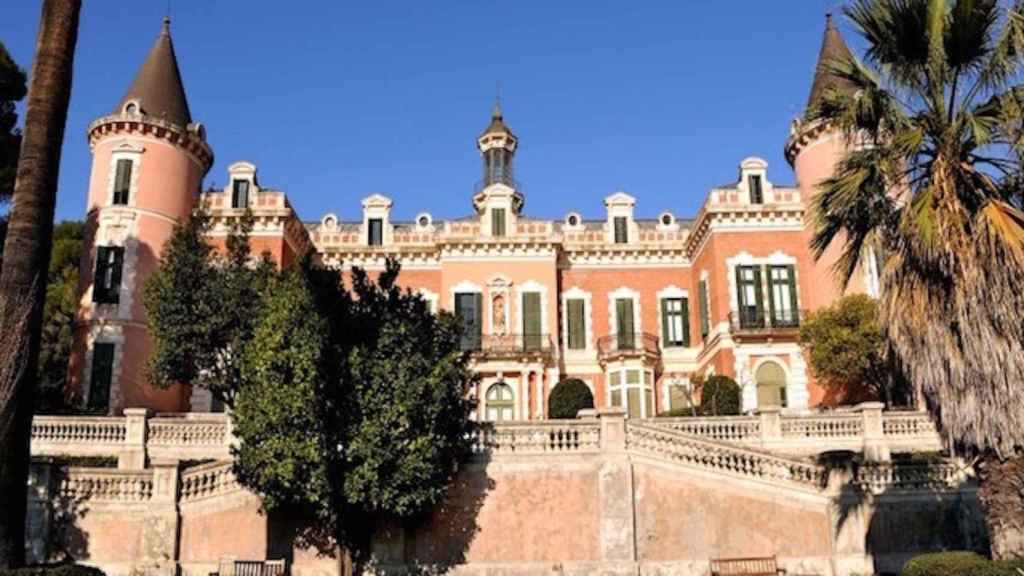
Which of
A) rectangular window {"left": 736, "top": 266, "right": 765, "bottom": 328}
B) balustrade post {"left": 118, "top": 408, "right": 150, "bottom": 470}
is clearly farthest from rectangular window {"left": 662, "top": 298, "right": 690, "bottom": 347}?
balustrade post {"left": 118, "top": 408, "right": 150, "bottom": 470}

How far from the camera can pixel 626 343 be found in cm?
3606

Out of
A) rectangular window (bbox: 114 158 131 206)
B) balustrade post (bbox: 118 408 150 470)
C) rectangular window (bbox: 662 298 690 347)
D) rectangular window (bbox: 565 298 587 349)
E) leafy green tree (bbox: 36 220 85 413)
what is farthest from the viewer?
rectangular window (bbox: 662 298 690 347)

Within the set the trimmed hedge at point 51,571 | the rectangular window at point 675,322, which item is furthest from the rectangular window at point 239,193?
the trimmed hedge at point 51,571

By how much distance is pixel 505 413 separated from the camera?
34.1 metres

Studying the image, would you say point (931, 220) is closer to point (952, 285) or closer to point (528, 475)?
point (952, 285)

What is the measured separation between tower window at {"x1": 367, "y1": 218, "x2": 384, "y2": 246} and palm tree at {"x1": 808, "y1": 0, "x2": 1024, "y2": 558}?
86.4 feet

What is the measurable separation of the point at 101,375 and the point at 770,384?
22859mm

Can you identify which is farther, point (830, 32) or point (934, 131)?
point (830, 32)

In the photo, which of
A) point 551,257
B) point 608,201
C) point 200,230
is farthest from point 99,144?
point 608,201

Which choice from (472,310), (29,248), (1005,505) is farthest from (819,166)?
(29,248)

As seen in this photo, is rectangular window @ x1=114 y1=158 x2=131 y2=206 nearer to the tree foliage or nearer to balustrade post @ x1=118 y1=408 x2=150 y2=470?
balustrade post @ x1=118 y1=408 x2=150 y2=470

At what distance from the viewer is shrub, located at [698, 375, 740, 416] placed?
29.5m

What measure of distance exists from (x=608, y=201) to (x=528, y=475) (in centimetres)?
2079

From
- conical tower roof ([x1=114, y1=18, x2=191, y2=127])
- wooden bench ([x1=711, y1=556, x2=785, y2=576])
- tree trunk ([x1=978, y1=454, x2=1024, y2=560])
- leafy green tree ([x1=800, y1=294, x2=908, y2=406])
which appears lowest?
wooden bench ([x1=711, y1=556, x2=785, y2=576])
